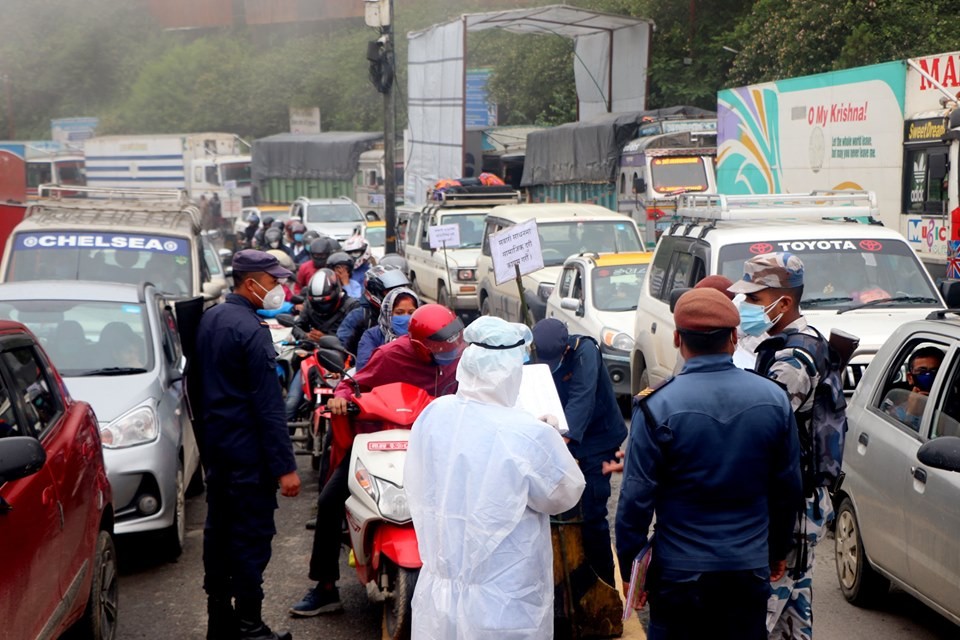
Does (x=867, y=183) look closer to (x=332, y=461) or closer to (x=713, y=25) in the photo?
(x=332, y=461)

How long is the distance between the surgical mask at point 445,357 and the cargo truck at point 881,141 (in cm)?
977

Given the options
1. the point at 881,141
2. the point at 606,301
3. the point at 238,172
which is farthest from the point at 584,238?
the point at 238,172

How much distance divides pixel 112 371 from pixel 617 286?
6.94 meters

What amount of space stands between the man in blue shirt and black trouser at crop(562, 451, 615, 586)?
5.00 ft

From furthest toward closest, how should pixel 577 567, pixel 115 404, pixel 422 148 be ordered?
pixel 422 148 → pixel 115 404 → pixel 577 567

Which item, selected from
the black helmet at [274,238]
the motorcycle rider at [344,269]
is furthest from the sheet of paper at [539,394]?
the black helmet at [274,238]

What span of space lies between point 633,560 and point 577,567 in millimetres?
1511

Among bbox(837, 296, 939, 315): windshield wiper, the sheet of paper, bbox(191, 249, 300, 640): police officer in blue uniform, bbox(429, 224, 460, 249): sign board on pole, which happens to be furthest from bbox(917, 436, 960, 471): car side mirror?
bbox(429, 224, 460, 249): sign board on pole

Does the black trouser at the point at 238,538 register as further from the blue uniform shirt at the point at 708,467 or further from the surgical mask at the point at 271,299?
the blue uniform shirt at the point at 708,467

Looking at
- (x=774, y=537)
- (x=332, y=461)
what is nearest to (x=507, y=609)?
(x=774, y=537)

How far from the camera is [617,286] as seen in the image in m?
13.3

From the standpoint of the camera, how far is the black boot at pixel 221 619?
5684 millimetres

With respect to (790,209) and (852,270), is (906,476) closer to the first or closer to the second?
(852,270)

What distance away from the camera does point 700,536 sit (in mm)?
3846
